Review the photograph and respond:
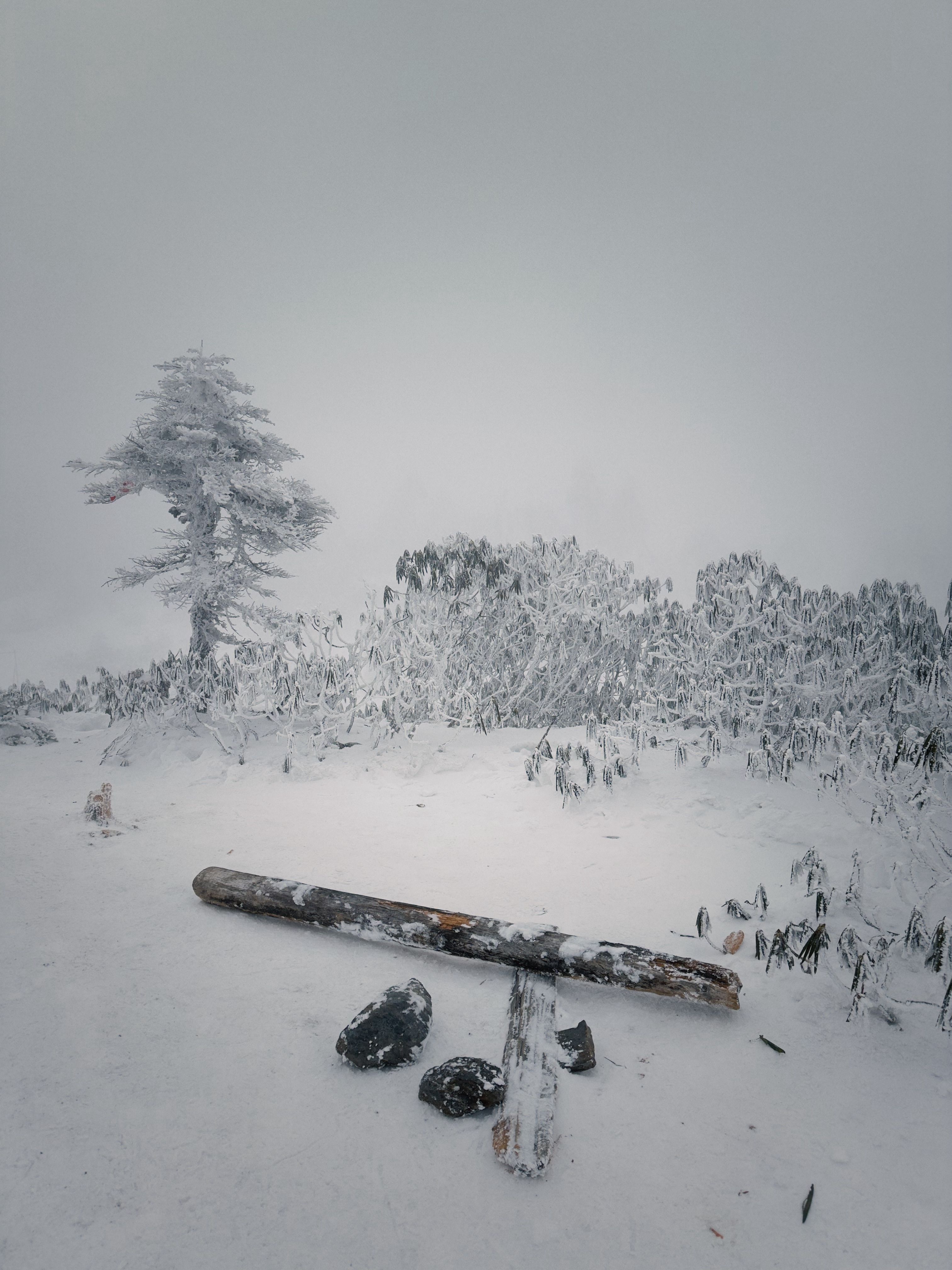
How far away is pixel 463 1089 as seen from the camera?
2027mm

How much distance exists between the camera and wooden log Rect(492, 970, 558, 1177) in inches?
71.6

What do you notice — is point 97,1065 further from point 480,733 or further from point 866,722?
point 480,733

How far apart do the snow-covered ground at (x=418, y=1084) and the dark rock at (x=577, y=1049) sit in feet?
0.22

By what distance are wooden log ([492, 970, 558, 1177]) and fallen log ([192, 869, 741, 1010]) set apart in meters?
0.15

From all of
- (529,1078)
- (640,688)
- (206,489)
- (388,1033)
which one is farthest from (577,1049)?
(206,489)

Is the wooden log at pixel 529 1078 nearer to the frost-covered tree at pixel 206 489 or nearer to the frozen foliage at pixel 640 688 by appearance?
the frozen foliage at pixel 640 688

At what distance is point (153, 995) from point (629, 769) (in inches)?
176

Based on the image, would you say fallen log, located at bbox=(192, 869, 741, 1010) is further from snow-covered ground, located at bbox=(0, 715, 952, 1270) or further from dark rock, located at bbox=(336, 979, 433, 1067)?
dark rock, located at bbox=(336, 979, 433, 1067)

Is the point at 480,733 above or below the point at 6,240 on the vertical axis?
below

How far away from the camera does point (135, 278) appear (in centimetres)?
17888

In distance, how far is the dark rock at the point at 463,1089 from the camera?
6.59ft

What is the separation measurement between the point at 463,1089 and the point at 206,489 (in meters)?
10.0

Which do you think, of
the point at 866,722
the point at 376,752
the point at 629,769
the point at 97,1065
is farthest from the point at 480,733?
the point at 97,1065

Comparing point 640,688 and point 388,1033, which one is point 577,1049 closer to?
point 388,1033
